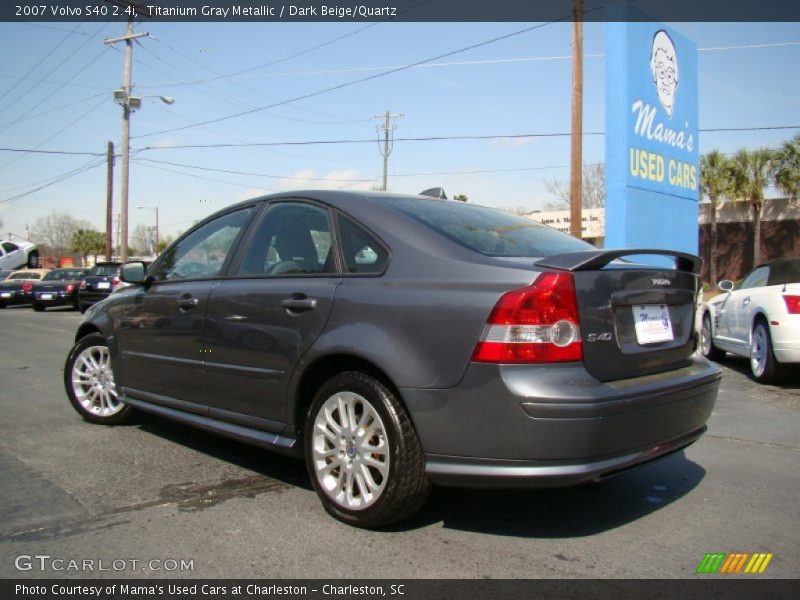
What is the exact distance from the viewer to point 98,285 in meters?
20.5

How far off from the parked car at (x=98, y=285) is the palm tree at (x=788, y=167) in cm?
2563

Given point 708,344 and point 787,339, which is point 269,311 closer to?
point 787,339

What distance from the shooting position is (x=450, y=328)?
9.30 feet

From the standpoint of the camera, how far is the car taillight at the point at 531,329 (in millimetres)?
2730

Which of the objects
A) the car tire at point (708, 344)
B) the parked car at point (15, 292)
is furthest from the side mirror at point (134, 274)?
the parked car at point (15, 292)

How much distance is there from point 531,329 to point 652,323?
2.75ft

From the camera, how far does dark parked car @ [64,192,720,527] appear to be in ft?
8.96

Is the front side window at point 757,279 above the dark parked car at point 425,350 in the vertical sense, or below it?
above

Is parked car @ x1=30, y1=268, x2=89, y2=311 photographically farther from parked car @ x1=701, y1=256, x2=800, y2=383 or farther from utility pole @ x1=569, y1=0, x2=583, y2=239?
parked car @ x1=701, y1=256, x2=800, y2=383

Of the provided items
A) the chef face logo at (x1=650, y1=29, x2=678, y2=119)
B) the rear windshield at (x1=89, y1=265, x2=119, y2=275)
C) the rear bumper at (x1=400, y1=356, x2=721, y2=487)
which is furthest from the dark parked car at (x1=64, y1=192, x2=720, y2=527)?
the rear windshield at (x1=89, y1=265, x2=119, y2=275)

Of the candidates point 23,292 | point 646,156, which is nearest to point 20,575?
point 646,156

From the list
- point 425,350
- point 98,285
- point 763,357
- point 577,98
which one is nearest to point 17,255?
point 98,285

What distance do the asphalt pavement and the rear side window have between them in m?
1.22

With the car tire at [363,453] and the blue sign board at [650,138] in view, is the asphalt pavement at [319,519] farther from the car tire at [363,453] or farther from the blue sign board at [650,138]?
the blue sign board at [650,138]
